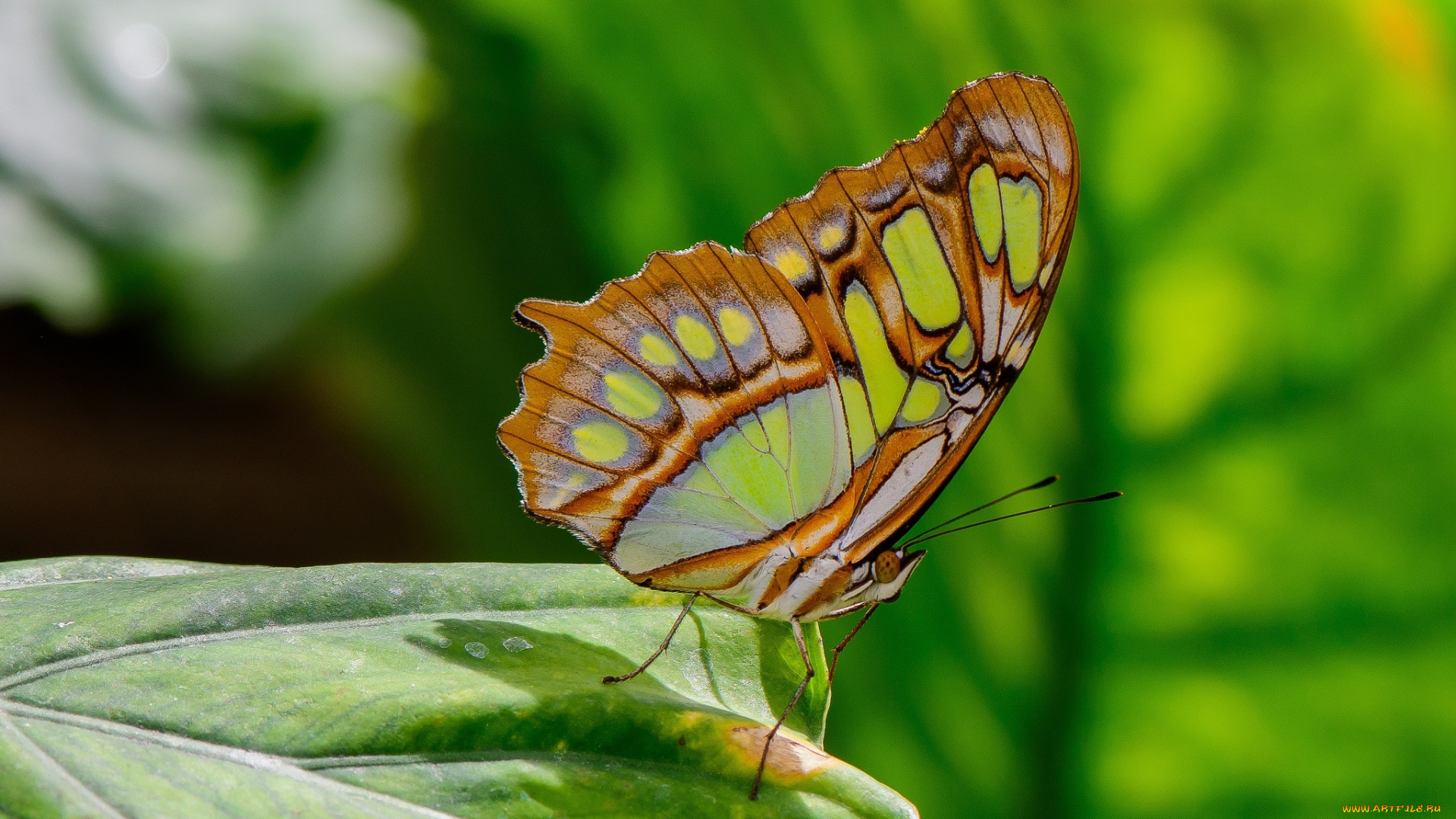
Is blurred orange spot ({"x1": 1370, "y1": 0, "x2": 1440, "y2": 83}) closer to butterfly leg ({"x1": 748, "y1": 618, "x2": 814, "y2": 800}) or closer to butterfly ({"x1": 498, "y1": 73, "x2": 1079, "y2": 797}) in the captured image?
butterfly ({"x1": 498, "y1": 73, "x2": 1079, "y2": 797})

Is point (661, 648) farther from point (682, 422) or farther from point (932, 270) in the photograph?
point (932, 270)

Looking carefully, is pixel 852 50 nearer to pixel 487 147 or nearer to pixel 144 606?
pixel 487 147

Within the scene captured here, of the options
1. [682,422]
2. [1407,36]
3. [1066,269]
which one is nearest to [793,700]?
[682,422]

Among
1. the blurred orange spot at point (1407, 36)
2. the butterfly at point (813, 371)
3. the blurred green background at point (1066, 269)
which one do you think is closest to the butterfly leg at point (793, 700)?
the butterfly at point (813, 371)

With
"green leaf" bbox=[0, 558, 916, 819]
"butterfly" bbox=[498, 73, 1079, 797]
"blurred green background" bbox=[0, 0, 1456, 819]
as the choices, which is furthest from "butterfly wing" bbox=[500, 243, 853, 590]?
"blurred green background" bbox=[0, 0, 1456, 819]

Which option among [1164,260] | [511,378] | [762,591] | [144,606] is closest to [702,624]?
[762,591]
